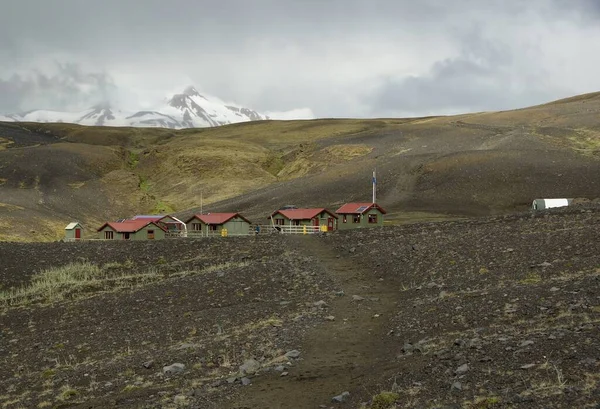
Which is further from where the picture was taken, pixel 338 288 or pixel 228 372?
pixel 338 288

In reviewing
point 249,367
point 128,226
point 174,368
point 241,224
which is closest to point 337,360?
point 249,367

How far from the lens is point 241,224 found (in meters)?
67.9

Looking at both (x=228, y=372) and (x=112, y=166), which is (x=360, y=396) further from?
(x=112, y=166)

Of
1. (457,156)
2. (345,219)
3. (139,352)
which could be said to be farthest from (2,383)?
(457,156)

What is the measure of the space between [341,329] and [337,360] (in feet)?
12.2

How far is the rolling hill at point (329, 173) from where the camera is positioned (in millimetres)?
85875

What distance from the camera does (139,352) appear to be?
68.2ft

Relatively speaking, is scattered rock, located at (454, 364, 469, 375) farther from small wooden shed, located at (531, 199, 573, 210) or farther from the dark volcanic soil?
small wooden shed, located at (531, 199, 573, 210)

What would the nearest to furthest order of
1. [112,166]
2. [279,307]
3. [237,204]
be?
[279,307]
[237,204]
[112,166]

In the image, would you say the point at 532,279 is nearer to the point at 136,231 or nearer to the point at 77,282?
the point at 77,282

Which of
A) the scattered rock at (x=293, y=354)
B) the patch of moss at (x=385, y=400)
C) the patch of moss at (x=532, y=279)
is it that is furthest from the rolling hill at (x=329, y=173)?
the patch of moss at (x=385, y=400)

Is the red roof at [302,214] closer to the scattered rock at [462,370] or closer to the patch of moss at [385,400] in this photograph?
the scattered rock at [462,370]

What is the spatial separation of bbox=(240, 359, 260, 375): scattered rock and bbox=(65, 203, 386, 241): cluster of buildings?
159 feet

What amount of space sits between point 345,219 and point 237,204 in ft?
110
